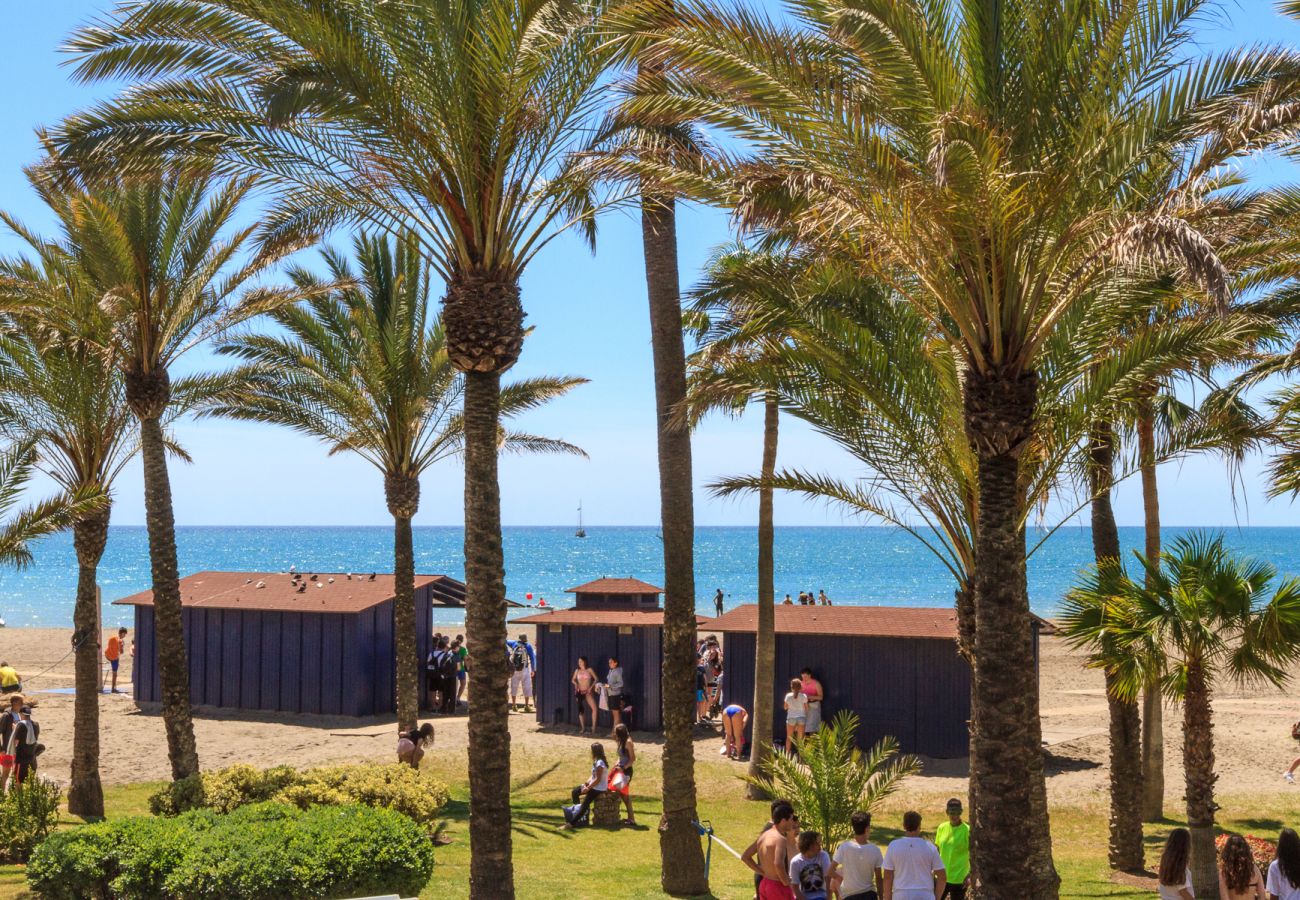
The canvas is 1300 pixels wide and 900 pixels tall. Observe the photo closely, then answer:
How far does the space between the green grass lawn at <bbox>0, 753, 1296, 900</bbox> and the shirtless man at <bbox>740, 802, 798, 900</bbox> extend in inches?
108

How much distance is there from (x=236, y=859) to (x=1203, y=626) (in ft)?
25.9

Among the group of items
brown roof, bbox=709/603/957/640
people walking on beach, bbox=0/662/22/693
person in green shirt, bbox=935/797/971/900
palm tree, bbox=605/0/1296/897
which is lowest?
person in green shirt, bbox=935/797/971/900

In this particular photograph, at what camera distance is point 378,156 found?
31.5 feet

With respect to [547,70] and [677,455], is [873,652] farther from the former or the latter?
[547,70]

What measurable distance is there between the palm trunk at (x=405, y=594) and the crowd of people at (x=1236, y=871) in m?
12.3

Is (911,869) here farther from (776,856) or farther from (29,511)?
(29,511)

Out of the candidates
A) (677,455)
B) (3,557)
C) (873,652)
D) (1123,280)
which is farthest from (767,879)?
(873,652)

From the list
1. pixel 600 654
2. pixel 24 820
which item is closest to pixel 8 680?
pixel 600 654

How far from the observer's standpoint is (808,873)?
28.5 ft

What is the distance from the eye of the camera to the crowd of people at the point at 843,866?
342 inches

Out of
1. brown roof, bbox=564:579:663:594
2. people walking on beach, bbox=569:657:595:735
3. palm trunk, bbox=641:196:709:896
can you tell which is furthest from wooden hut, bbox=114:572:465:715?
palm trunk, bbox=641:196:709:896

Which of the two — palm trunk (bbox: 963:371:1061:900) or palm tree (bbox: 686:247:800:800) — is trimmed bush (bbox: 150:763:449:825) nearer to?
palm tree (bbox: 686:247:800:800)

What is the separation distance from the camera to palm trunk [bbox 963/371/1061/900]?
809 cm

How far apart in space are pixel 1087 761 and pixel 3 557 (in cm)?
1608
